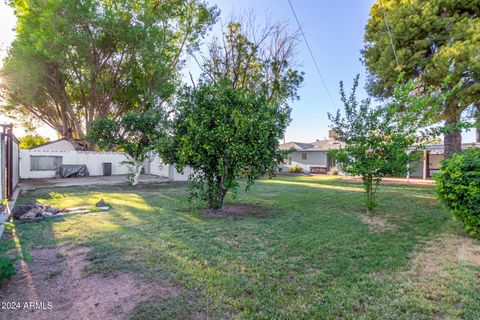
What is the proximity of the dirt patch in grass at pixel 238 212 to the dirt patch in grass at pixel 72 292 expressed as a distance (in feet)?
10.9

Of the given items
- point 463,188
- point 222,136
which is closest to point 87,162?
point 222,136

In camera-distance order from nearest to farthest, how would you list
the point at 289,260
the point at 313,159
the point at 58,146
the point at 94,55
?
the point at 289,260 < the point at 94,55 < the point at 58,146 < the point at 313,159

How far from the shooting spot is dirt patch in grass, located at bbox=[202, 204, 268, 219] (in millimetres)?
6094

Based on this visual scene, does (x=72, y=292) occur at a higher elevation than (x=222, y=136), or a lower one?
lower

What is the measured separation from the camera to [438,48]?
10867mm

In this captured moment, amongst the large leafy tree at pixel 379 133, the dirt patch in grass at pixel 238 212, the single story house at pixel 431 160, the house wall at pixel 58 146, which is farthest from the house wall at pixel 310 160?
the house wall at pixel 58 146


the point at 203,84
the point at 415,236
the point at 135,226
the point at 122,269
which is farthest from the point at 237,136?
the point at 415,236

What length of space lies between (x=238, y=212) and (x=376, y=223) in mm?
3345

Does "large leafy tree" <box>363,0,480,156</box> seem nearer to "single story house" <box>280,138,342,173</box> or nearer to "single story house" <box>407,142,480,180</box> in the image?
"single story house" <box>407,142,480,180</box>

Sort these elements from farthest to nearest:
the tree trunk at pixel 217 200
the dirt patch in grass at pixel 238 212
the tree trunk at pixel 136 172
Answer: the tree trunk at pixel 136 172 → the tree trunk at pixel 217 200 → the dirt patch in grass at pixel 238 212

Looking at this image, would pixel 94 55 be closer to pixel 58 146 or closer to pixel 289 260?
pixel 58 146

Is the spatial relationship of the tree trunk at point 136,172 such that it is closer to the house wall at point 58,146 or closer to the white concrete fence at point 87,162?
the white concrete fence at point 87,162

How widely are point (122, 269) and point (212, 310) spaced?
144 cm

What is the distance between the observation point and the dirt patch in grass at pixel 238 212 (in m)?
6.09
